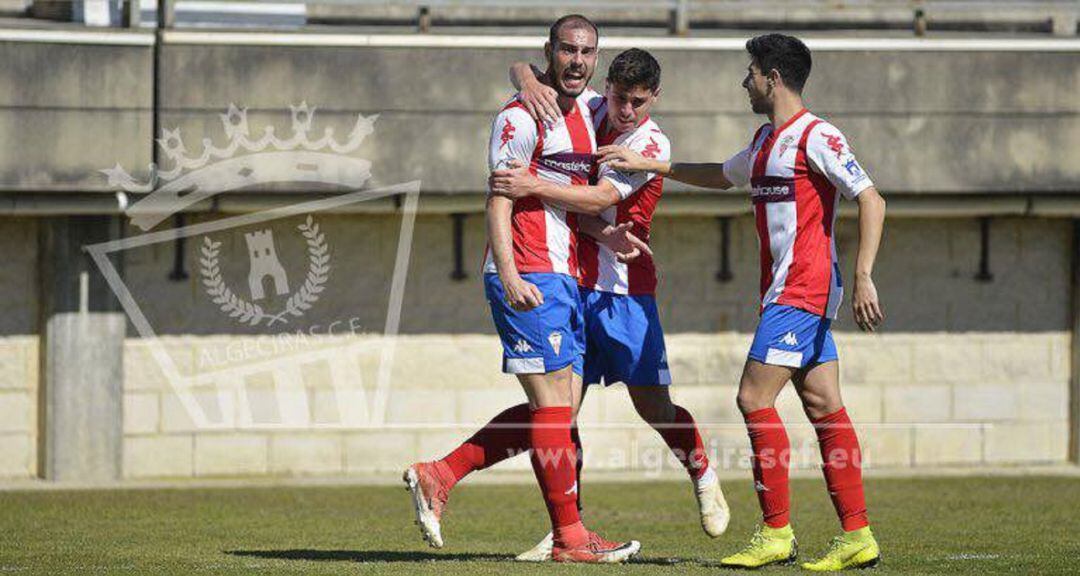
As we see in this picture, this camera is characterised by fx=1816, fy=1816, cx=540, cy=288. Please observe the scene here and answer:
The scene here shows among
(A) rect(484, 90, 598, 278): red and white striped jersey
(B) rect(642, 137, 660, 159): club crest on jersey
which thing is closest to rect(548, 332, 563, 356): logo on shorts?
(A) rect(484, 90, 598, 278): red and white striped jersey

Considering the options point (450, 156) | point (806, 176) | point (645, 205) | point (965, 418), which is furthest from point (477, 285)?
point (806, 176)

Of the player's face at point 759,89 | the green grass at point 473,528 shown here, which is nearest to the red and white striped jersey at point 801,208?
the player's face at point 759,89

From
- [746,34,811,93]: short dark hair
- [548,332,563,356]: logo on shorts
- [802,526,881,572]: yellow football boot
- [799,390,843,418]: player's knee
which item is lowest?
[802,526,881,572]: yellow football boot

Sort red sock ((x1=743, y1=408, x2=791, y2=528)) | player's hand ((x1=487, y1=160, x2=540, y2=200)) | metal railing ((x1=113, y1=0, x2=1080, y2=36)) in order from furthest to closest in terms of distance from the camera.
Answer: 1. metal railing ((x1=113, y1=0, x2=1080, y2=36))
2. player's hand ((x1=487, y1=160, x2=540, y2=200))
3. red sock ((x1=743, y1=408, x2=791, y2=528))

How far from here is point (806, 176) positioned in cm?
737

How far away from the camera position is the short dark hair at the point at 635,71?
7578 millimetres

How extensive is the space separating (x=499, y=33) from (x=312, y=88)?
1460 millimetres

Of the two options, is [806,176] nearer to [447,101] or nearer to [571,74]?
[571,74]

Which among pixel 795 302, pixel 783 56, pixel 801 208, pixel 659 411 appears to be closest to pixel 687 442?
pixel 659 411

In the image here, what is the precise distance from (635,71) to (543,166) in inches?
22.1

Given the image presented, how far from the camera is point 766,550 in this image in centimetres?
732

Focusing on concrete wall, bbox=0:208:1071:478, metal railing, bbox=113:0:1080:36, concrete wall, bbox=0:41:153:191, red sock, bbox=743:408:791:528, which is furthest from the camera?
concrete wall, bbox=0:208:1071:478

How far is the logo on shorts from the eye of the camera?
24.8 feet

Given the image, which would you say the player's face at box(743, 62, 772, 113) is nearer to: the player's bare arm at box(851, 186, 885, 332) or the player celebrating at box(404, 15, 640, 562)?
the player's bare arm at box(851, 186, 885, 332)
